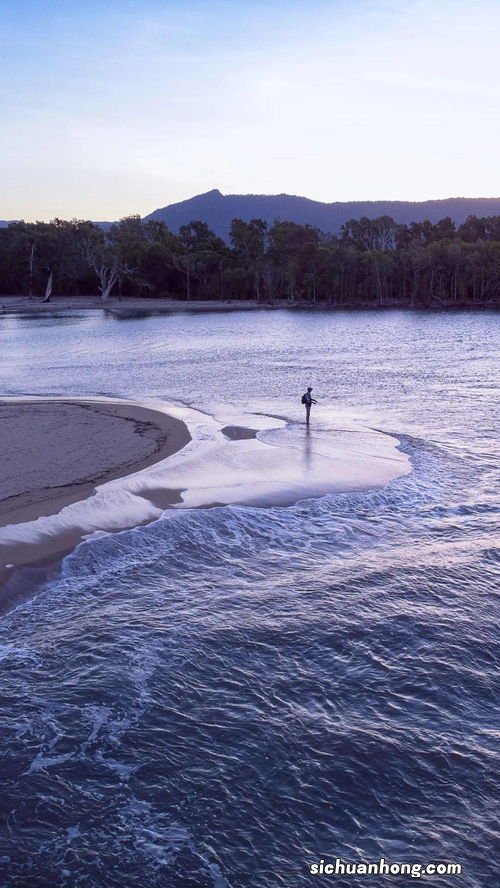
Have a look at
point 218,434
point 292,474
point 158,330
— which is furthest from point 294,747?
point 158,330

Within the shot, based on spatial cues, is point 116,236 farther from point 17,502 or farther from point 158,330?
point 17,502

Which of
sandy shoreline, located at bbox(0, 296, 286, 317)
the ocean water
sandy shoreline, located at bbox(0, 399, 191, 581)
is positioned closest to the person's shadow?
the ocean water

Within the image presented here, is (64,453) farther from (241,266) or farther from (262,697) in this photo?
(241,266)

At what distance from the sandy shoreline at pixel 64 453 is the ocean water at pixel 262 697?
1841mm

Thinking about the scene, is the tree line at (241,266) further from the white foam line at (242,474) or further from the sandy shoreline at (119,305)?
the white foam line at (242,474)

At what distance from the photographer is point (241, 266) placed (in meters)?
152

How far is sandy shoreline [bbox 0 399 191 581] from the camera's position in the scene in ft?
50.3

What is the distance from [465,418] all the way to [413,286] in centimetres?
11373

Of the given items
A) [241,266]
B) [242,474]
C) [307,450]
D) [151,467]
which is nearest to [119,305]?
[241,266]

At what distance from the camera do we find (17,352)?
201 ft

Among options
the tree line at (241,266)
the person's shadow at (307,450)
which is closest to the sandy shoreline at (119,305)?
the tree line at (241,266)

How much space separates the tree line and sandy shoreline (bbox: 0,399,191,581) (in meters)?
109

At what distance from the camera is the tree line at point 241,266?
132 metres

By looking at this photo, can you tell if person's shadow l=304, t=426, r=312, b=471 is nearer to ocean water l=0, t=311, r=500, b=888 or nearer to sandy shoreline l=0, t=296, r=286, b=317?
ocean water l=0, t=311, r=500, b=888
